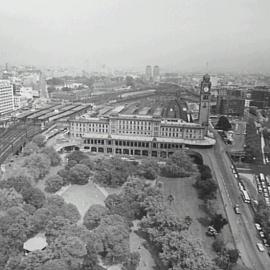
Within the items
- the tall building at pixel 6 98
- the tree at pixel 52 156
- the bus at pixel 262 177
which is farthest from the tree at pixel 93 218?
the tall building at pixel 6 98

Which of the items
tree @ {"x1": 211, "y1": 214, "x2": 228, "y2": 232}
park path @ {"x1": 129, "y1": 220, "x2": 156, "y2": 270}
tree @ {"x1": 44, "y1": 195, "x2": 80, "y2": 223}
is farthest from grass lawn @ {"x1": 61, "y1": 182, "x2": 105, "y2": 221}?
tree @ {"x1": 211, "y1": 214, "x2": 228, "y2": 232}

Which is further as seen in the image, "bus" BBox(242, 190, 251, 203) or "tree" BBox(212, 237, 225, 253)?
"bus" BBox(242, 190, 251, 203)

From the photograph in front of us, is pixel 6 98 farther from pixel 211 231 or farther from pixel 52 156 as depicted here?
pixel 211 231

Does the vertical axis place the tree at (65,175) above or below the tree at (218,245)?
above

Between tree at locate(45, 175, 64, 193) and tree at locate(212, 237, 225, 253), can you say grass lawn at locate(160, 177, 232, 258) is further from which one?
tree at locate(45, 175, 64, 193)

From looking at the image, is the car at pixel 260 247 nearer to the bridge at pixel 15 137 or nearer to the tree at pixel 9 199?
the tree at pixel 9 199

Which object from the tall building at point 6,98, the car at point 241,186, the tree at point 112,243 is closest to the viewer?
the tree at point 112,243

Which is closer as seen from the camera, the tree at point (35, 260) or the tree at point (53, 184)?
the tree at point (35, 260)
